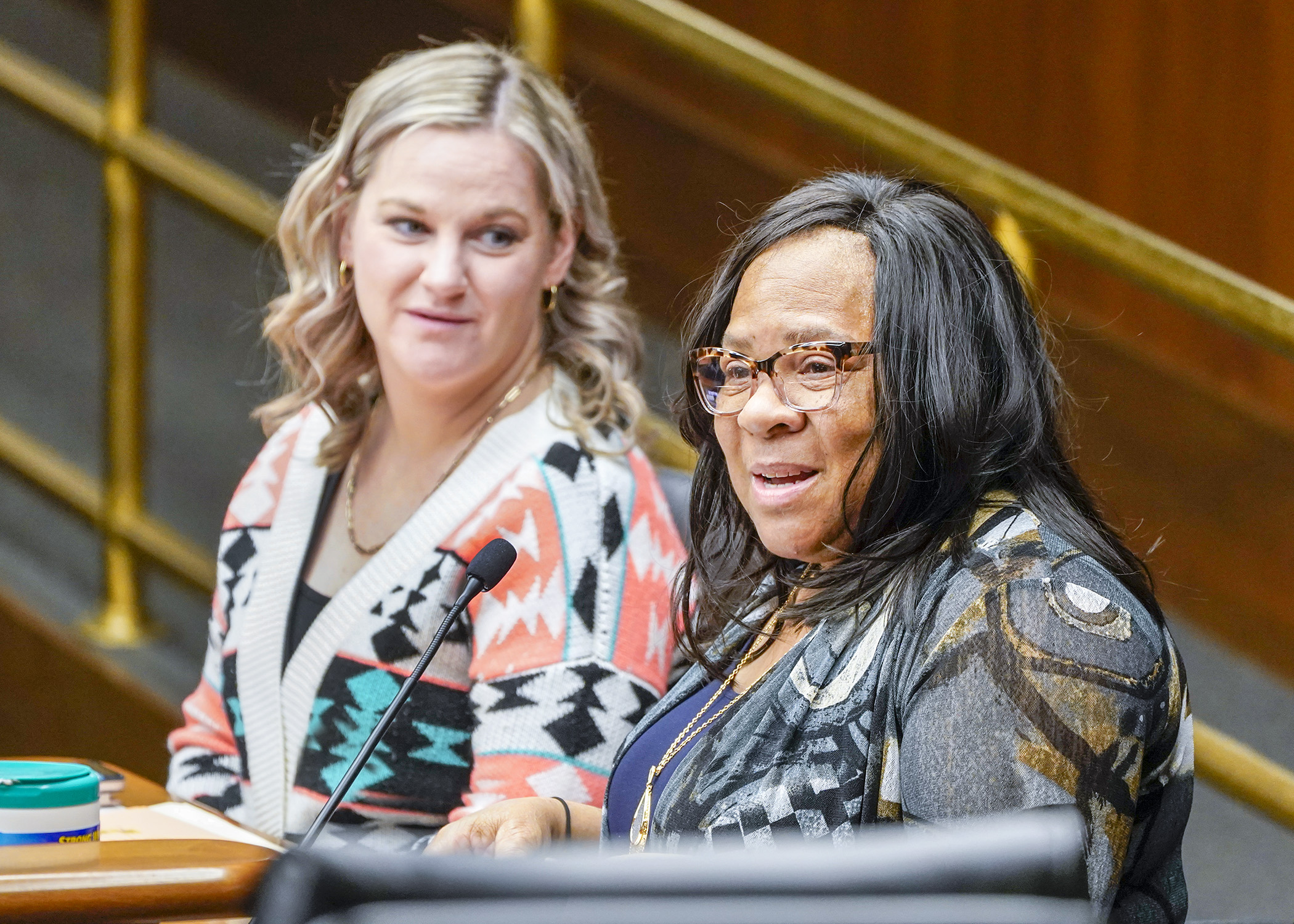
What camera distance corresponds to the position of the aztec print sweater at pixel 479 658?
1549 mm

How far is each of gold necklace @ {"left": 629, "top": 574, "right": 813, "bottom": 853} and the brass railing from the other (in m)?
0.58

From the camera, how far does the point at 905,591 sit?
106 centimetres

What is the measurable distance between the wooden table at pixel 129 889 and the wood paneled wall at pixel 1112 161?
1.44m

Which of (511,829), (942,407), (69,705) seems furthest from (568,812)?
(69,705)

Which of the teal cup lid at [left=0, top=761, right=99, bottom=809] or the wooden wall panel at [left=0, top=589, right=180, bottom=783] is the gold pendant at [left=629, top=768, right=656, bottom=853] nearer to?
the teal cup lid at [left=0, top=761, right=99, bottom=809]

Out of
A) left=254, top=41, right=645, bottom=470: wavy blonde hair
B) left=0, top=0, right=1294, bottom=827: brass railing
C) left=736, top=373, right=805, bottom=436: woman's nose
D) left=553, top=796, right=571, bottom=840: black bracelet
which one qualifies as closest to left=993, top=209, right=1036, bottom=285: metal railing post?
left=0, top=0, right=1294, bottom=827: brass railing

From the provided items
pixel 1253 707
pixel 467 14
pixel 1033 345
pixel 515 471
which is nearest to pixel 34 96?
pixel 467 14

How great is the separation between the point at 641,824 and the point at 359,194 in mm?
917

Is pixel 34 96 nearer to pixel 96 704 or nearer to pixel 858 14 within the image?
pixel 96 704

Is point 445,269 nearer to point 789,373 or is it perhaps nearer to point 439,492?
point 439,492

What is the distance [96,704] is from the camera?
2.70 m

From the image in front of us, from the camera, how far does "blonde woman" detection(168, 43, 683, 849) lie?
159cm

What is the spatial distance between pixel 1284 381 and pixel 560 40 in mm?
1602

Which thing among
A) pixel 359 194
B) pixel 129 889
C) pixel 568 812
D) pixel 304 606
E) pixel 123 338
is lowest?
pixel 129 889
